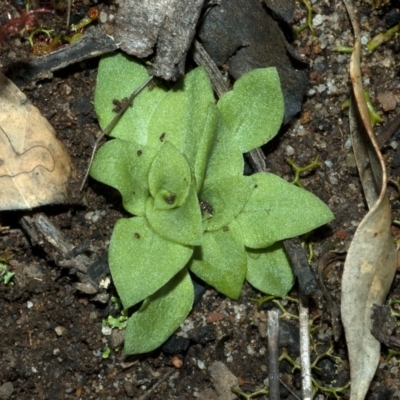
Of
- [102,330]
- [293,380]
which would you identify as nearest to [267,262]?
[293,380]

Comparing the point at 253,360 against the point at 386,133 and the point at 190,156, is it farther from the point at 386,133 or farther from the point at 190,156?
the point at 386,133

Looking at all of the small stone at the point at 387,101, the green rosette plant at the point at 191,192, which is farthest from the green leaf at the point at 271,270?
the small stone at the point at 387,101

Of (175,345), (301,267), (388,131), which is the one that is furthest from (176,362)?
(388,131)

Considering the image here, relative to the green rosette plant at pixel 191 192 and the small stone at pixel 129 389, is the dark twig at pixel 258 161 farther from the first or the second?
the small stone at pixel 129 389

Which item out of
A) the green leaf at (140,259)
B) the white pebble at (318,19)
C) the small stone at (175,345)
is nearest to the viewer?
the green leaf at (140,259)

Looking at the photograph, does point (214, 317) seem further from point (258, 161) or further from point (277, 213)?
point (258, 161)
